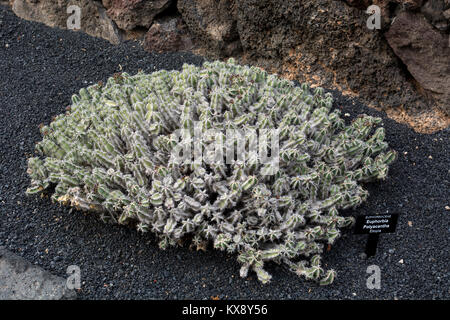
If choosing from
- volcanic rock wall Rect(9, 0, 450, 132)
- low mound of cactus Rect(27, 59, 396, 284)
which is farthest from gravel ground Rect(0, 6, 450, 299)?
volcanic rock wall Rect(9, 0, 450, 132)

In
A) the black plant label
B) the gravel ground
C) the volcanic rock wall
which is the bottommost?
the gravel ground

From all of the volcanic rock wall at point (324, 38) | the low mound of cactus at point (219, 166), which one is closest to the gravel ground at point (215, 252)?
the low mound of cactus at point (219, 166)

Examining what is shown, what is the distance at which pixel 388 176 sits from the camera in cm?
462

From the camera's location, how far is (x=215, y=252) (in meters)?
3.93

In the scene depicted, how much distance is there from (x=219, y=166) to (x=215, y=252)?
75cm

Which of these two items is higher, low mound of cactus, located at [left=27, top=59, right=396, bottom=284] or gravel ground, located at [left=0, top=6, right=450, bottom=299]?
low mound of cactus, located at [left=27, top=59, right=396, bottom=284]

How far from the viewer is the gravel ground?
370 centimetres

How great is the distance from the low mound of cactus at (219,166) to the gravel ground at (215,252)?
6.4 inches

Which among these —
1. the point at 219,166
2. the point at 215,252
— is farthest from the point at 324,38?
the point at 215,252

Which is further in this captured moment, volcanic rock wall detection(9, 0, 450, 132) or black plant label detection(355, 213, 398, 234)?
volcanic rock wall detection(9, 0, 450, 132)

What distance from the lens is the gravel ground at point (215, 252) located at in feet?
12.1

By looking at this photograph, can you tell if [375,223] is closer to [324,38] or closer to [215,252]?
[215,252]

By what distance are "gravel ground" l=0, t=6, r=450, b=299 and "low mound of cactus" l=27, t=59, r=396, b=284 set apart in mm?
162

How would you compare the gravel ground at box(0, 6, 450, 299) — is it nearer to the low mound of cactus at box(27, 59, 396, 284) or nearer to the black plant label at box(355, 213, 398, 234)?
the low mound of cactus at box(27, 59, 396, 284)
